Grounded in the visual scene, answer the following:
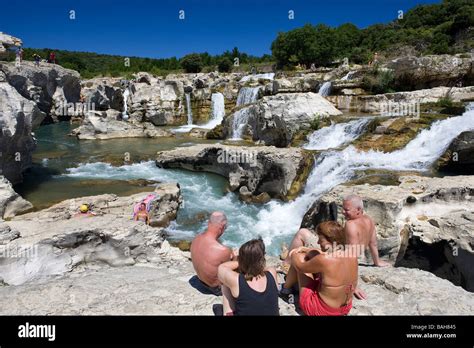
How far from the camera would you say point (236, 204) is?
47.7 ft

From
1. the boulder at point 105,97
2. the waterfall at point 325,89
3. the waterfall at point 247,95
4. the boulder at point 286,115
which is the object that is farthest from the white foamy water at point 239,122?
the boulder at point 105,97

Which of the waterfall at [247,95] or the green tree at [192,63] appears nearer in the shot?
the waterfall at [247,95]

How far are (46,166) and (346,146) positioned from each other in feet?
51.2

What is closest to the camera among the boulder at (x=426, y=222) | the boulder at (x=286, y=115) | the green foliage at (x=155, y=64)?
the boulder at (x=426, y=222)

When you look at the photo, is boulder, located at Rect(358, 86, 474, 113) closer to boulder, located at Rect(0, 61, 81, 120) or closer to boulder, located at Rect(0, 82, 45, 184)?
boulder, located at Rect(0, 82, 45, 184)

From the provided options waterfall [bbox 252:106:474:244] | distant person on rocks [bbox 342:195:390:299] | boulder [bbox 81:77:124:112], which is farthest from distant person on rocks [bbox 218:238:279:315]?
boulder [bbox 81:77:124:112]

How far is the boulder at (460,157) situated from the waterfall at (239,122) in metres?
13.2

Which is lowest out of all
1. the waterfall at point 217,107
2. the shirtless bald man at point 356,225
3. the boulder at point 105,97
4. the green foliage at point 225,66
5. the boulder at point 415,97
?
the shirtless bald man at point 356,225

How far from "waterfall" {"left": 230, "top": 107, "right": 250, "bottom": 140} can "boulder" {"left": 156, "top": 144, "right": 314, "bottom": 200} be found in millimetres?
6169

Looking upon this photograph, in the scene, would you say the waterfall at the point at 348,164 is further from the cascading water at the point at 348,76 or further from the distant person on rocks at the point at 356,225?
the cascading water at the point at 348,76

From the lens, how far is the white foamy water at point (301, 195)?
12.1 meters
